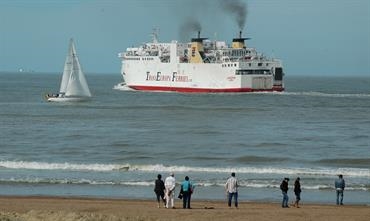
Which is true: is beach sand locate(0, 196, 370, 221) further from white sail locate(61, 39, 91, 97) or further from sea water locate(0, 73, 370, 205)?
white sail locate(61, 39, 91, 97)

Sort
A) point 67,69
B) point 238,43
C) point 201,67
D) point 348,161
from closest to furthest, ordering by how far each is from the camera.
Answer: point 348,161
point 67,69
point 201,67
point 238,43

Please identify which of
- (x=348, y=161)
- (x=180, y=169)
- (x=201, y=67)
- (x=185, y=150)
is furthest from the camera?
(x=201, y=67)

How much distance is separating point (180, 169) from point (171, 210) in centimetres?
1125

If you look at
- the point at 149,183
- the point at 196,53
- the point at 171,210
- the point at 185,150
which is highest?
the point at 196,53

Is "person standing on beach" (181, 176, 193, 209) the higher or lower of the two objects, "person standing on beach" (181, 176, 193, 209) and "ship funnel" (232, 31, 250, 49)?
the lower

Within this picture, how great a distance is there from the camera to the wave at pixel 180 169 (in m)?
30.1

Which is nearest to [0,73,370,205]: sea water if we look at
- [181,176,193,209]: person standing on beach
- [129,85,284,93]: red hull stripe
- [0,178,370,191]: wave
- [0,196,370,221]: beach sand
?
[0,178,370,191]: wave

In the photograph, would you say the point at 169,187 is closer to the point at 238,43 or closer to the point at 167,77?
the point at 238,43

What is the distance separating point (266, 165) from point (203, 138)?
1244 centimetres

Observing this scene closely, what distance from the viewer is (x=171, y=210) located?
1980cm

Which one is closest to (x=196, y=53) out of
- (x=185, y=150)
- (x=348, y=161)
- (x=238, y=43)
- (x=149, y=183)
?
(x=238, y=43)

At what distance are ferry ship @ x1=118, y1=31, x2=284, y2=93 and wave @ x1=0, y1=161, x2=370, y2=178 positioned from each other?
194 ft

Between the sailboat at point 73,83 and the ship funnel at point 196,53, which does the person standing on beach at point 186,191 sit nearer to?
the sailboat at point 73,83

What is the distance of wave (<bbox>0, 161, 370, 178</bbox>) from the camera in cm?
3011
